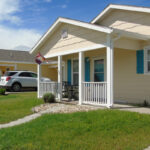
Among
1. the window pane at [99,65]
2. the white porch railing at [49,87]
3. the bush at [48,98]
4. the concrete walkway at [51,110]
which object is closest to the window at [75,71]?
the window pane at [99,65]

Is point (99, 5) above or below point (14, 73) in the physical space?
above

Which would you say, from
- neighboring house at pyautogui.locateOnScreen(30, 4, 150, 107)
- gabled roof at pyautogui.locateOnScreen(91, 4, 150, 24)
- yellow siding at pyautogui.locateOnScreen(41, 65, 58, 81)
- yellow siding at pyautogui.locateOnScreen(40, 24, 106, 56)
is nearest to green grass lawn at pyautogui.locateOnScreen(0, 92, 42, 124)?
neighboring house at pyautogui.locateOnScreen(30, 4, 150, 107)

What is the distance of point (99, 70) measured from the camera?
11.0 meters

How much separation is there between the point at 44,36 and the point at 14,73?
270 inches

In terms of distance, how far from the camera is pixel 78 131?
206 inches

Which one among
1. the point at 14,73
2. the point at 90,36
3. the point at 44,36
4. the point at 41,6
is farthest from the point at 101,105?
the point at 14,73

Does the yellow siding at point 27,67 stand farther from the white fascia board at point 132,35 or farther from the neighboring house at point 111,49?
the white fascia board at point 132,35

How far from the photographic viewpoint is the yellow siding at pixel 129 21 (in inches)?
347

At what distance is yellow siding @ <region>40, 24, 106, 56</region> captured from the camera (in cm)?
842

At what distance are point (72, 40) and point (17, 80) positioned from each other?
8.81 m

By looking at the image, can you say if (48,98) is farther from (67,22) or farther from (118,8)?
(118,8)

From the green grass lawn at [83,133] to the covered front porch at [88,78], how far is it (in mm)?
1665

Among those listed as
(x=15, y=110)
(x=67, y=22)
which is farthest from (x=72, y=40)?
(x=15, y=110)

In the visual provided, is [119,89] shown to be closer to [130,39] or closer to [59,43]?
[130,39]
